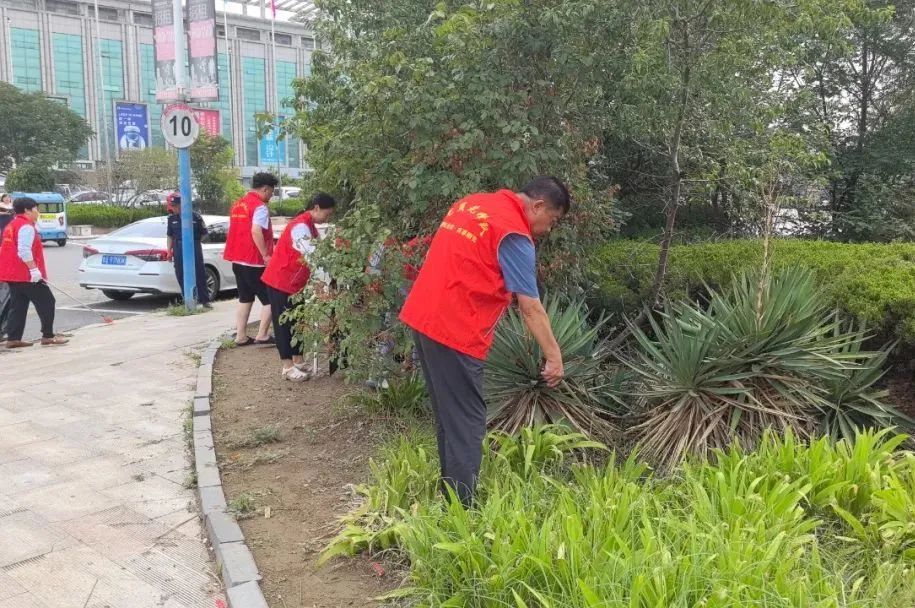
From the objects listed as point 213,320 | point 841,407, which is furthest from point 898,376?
point 213,320

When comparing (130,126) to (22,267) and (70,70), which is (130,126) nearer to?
(22,267)

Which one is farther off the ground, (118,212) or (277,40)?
(277,40)

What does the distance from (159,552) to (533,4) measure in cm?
401

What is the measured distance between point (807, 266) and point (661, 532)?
3.26m

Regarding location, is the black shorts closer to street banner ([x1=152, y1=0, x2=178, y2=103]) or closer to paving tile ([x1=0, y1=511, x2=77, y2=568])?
paving tile ([x1=0, y1=511, x2=77, y2=568])

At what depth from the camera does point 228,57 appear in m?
78.2

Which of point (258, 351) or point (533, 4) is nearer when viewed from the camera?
point (533, 4)

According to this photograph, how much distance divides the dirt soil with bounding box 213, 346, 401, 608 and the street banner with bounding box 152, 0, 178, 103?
5.69 meters

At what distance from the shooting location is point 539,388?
4703 mm

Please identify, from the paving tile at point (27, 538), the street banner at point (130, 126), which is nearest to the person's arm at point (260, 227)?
the paving tile at point (27, 538)

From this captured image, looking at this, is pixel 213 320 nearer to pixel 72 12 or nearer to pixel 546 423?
pixel 546 423

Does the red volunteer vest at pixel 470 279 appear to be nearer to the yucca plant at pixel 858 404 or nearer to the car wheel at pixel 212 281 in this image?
the yucca plant at pixel 858 404

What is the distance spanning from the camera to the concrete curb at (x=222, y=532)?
3396 mm

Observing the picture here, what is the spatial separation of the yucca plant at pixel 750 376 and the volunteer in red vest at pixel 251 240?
14.7 feet
